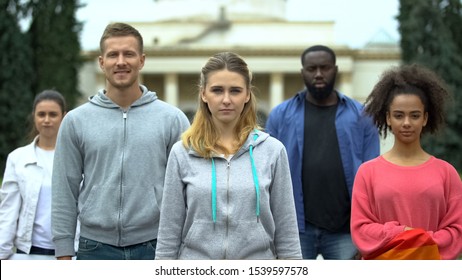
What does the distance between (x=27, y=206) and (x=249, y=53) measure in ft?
131

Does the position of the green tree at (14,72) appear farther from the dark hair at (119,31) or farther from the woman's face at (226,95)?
the woman's face at (226,95)

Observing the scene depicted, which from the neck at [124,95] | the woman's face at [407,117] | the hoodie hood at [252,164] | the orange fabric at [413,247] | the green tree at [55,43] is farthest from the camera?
the green tree at [55,43]

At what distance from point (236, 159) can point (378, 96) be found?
110 cm

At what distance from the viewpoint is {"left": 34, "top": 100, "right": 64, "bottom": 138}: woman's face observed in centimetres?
558

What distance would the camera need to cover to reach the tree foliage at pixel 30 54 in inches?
1367

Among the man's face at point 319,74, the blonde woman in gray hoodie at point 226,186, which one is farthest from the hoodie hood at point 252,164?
the man's face at point 319,74

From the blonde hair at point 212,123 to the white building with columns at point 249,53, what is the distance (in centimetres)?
4080

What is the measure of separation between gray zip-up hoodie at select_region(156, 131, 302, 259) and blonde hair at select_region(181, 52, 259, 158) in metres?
0.04

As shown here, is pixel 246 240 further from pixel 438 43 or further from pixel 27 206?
pixel 438 43

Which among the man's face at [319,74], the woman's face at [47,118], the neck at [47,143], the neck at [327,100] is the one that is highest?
the man's face at [319,74]

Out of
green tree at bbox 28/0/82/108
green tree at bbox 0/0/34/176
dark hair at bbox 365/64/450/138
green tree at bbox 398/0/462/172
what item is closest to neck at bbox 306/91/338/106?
dark hair at bbox 365/64/450/138

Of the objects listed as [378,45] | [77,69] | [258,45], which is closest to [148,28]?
[258,45]

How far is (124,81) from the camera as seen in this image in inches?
171

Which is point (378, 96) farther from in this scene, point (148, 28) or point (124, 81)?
point (148, 28)
